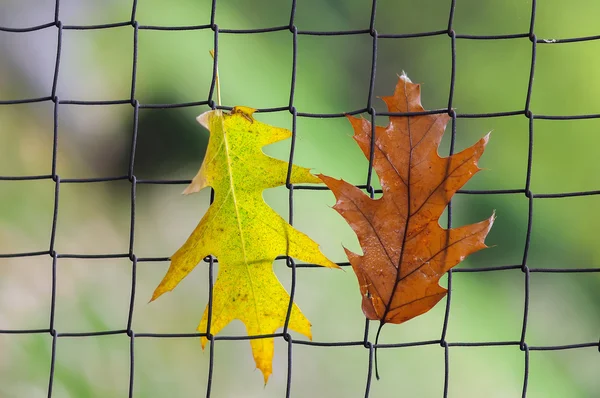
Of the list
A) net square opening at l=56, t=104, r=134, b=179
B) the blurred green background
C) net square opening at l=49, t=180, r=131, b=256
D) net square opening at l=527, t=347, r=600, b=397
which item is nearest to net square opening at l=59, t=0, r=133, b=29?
the blurred green background

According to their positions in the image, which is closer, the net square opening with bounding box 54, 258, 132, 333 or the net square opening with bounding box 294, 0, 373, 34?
the net square opening with bounding box 54, 258, 132, 333

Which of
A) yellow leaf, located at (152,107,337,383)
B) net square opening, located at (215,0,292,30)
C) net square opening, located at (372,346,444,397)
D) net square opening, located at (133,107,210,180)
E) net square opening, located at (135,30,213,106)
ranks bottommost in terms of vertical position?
net square opening, located at (372,346,444,397)

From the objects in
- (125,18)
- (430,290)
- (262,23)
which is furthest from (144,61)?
(430,290)

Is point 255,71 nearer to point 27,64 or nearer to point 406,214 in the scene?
point 27,64

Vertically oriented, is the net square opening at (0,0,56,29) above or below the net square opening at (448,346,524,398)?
above

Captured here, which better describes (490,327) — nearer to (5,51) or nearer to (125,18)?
(125,18)

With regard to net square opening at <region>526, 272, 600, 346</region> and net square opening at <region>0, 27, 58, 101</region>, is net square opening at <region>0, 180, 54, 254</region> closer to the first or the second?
net square opening at <region>0, 27, 58, 101</region>

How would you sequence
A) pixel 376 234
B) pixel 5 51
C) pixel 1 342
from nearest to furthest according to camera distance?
pixel 376 234
pixel 1 342
pixel 5 51
